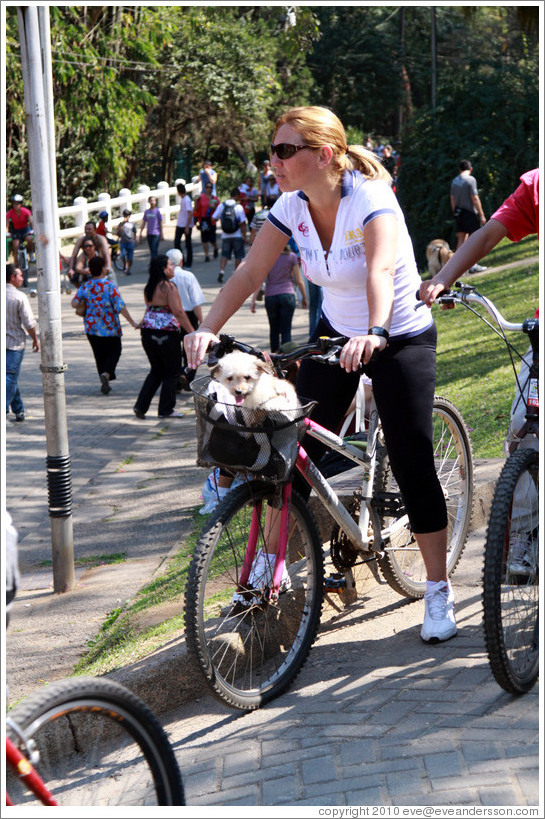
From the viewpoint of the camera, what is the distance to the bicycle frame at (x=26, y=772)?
2.30 m

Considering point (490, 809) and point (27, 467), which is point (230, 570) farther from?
point (27, 467)

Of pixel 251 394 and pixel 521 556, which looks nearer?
pixel 251 394

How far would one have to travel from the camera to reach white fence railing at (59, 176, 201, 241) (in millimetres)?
26297

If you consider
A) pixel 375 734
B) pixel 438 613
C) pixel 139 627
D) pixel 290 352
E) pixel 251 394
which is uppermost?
pixel 290 352

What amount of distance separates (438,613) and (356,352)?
1.34 metres

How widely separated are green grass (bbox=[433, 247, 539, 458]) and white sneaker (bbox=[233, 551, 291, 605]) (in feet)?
10.0

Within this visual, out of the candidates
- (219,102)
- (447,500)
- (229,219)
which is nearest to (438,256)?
(229,219)

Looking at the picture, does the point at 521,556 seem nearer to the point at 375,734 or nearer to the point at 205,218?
the point at 375,734

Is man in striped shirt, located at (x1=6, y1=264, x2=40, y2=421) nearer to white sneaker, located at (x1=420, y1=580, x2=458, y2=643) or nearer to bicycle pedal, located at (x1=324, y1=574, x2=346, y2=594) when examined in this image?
bicycle pedal, located at (x1=324, y1=574, x2=346, y2=594)

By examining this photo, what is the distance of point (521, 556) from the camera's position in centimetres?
356

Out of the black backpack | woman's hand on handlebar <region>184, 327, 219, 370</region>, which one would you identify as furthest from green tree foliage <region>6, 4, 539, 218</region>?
woman's hand on handlebar <region>184, 327, 219, 370</region>

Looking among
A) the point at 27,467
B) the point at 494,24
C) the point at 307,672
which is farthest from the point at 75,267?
the point at 494,24

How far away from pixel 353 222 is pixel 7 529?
175cm

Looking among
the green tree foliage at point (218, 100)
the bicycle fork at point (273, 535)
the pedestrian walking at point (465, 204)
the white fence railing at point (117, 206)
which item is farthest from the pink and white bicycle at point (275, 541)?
the white fence railing at point (117, 206)
